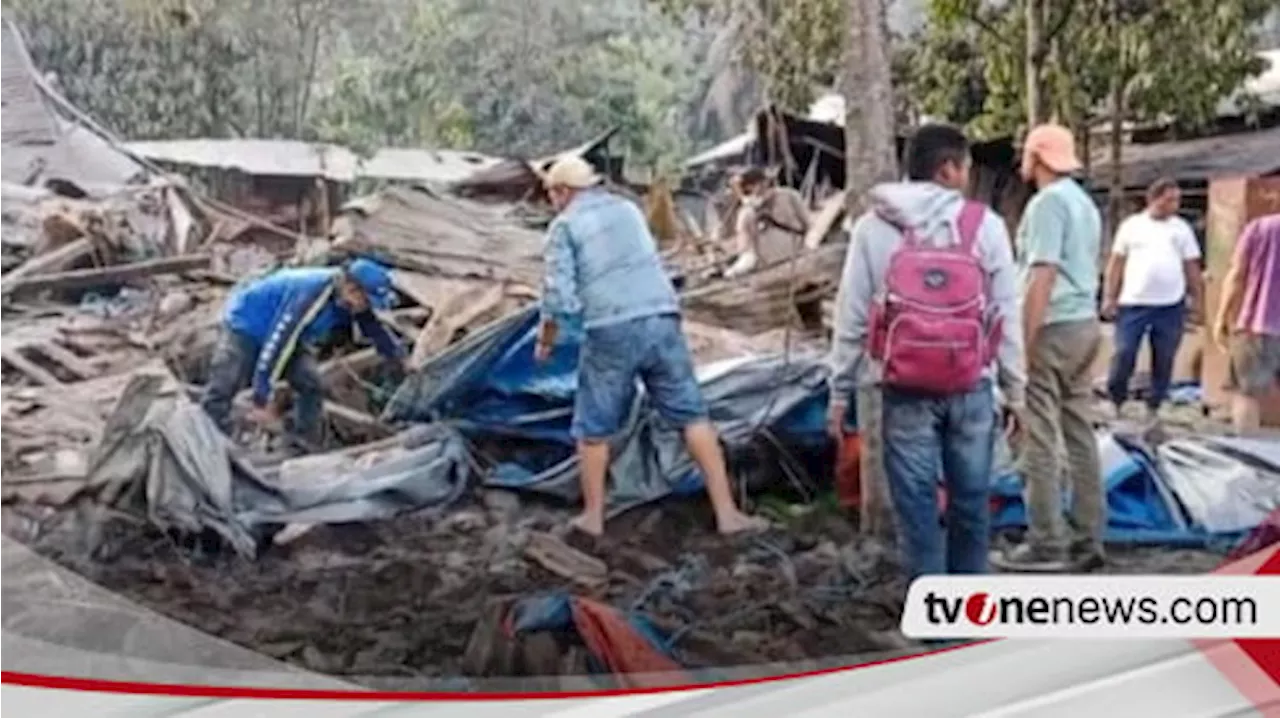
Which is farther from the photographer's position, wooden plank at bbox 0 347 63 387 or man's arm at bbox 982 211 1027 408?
man's arm at bbox 982 211 1027 408

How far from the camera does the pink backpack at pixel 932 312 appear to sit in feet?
4.42

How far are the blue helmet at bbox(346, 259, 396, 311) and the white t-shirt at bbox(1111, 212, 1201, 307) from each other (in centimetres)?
71

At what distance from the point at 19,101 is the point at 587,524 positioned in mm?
629

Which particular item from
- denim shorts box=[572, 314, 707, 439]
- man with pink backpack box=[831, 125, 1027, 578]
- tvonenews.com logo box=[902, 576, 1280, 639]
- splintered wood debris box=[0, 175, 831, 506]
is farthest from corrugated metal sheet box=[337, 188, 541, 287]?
tvonenews.com logo box=[902, 576, 1280, 639]

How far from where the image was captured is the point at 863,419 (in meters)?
1.38

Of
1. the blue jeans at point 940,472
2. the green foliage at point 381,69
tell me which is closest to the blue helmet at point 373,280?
the green foliage at point 381,69

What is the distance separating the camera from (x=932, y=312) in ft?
4.44

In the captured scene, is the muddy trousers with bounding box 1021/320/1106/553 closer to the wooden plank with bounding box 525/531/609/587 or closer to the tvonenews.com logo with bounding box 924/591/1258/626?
the tvonenews.com logo with bounding box 924/591/1258/626

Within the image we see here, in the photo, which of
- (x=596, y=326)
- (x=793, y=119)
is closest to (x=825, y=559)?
(x=596, y=326)

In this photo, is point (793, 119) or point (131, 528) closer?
point (131, 528)

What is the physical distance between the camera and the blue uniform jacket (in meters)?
1.27

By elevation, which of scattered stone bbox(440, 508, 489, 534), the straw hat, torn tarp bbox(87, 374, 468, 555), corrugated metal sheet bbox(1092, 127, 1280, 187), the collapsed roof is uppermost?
the collapsed roof

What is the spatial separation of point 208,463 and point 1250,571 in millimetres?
1040

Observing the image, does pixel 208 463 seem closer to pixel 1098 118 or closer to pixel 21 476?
pixel 21 476
